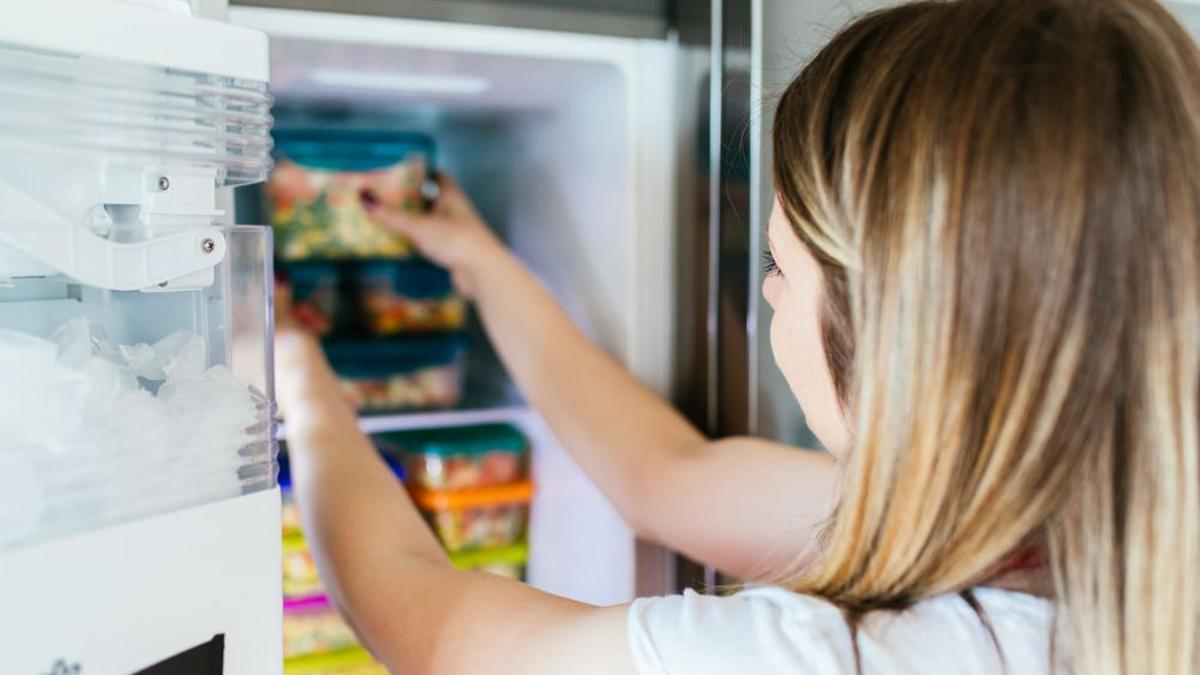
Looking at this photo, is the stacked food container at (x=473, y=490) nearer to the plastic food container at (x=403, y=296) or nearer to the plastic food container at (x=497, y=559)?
the plastic food container at (x=497, y=559)

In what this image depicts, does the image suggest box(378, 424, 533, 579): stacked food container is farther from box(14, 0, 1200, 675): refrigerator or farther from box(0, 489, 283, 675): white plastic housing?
box(0, 489, 283, 675): white plastic housing

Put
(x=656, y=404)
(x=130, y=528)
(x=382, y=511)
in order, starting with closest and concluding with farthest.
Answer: (x=130, y=528)
(x=382, y=511)
(x=656, y=404)

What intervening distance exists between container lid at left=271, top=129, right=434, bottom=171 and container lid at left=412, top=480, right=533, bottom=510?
1.61ft

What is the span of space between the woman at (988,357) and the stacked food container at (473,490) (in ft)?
2.64

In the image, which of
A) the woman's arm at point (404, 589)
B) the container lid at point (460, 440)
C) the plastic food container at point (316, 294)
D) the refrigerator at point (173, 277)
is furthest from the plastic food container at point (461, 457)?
the refrigerator at point (173, 277)

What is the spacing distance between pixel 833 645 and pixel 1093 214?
0.30 m

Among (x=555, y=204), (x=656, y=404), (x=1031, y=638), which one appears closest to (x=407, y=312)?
(x=555, y=204)

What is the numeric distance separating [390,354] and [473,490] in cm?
25

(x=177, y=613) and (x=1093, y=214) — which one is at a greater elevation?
(x=1093, y=214)

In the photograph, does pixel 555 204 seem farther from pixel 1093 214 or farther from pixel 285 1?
pixel 1093 214

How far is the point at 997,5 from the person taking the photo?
2.27 feet

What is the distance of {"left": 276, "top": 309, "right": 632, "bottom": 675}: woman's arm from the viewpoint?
72 cm

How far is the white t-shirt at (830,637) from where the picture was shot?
2.09 ft

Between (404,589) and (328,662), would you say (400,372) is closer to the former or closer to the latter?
(328,662)
